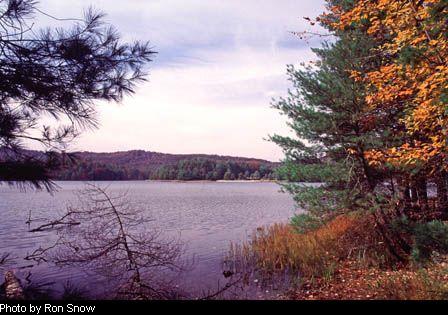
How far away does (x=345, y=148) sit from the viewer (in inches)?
418

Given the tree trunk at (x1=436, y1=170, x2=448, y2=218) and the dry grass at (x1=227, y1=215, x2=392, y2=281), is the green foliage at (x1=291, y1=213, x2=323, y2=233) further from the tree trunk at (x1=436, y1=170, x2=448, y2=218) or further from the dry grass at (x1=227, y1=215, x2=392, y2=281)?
the tree trunk at (x1=436, y1=170, x2=448, y2=218)

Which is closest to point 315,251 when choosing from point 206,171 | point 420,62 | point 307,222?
point 307,222

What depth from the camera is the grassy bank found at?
308 inches

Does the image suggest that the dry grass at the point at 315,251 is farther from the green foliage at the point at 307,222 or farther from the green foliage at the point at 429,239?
the green foliage at the point at 429,239

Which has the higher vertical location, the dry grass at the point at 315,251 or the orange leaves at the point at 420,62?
the orange leaves at the point at 420,62

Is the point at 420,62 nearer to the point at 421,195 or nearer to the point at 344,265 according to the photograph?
the point at 421,195

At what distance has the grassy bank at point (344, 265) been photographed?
7.82 meters

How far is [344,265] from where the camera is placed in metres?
11.3

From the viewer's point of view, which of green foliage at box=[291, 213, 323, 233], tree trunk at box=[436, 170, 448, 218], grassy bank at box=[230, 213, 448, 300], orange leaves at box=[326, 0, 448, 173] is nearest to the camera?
orange leaves at box=[326, 0, 448, 173]

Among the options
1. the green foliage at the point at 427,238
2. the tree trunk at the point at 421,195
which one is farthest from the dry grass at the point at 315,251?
the tree trunk at the point at 421,195

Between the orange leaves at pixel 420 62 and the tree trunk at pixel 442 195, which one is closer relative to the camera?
the orange leaves at pixel 420 62

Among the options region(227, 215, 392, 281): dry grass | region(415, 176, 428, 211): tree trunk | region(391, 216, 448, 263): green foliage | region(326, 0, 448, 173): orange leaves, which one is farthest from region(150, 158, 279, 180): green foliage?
region(326, 0, 448, 173): orange leaves
